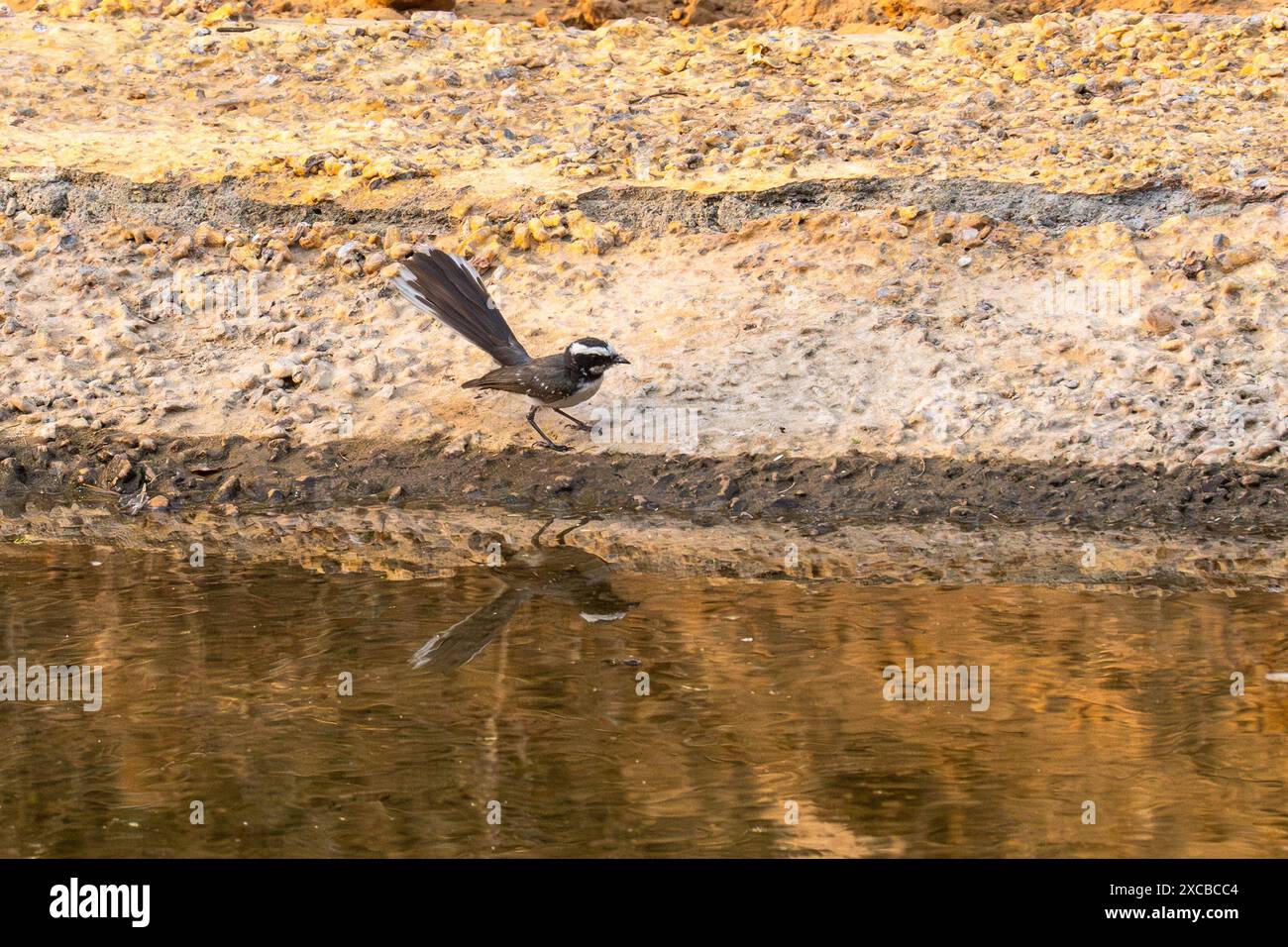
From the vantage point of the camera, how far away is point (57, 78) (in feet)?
41.9

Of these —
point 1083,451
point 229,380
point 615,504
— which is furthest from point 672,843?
point 229,380

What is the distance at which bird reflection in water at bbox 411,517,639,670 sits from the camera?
22.6 feet

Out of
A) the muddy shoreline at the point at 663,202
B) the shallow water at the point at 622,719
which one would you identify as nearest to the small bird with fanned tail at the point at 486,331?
the shallow water at the point at 622,719

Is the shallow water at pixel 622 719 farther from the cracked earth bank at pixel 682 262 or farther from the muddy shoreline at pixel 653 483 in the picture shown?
the cracked earth bank at pixel 682 262

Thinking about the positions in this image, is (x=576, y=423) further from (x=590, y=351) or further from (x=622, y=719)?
(x=622, y=719)

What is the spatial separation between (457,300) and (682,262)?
1944 mm

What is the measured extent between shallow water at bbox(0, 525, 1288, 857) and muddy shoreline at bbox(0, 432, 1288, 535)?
3.81 feet

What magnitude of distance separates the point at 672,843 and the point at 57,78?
10.1 m

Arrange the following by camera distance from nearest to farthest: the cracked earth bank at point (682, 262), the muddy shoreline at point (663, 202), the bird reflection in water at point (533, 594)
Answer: the bird reflection in water at point (533, 594), the cracked earth bank at point (682, 262), the muddy shoreline at point (663, 202)

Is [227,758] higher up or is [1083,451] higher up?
[1083,451]

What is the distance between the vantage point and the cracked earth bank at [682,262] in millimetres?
9312

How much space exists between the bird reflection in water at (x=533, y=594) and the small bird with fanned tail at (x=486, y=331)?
2.80 ft
